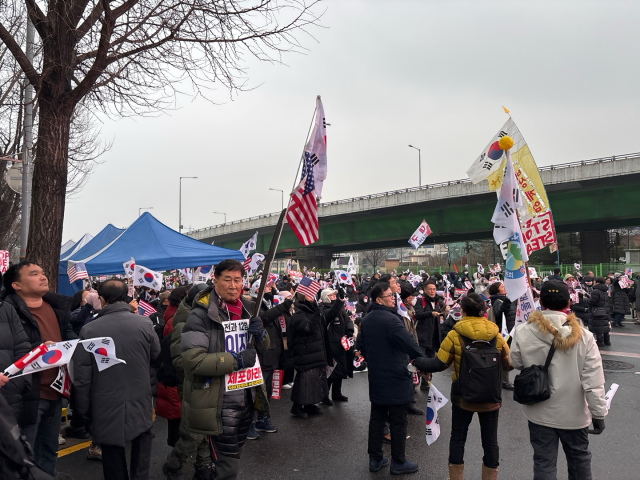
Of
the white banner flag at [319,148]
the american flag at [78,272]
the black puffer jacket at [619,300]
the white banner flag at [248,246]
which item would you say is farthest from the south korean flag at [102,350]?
the black puffer jacket at [619,300]

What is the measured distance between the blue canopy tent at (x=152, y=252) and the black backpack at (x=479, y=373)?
27.4ft

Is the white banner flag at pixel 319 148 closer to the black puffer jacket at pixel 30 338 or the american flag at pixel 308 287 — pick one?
the american flag at pixel 308 287

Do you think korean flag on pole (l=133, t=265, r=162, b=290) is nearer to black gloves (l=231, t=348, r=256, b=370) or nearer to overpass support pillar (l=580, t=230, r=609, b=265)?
black gloves (l=231, t=348, r=256, b=370)

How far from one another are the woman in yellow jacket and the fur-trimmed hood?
511 millimetres

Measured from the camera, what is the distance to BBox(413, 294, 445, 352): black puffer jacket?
7758 mm

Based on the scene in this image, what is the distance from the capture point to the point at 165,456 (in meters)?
5.32

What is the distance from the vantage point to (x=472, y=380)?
405 centimetres

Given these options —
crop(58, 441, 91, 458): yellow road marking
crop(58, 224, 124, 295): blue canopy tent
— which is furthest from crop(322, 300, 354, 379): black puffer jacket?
crop(58, 224, 124, 295): blue canopy tent

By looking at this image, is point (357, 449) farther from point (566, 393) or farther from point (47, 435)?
point (47, 435)

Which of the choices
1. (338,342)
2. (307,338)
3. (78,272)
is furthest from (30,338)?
(78,272)

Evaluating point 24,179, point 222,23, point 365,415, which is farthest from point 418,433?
point 24,179

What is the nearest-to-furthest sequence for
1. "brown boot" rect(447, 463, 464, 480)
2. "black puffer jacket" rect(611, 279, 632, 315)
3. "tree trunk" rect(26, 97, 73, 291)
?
"brown boot" rect(447, 463, 464, 480) < "tree trunk" rect(26, 97, 73, 291) < "black puffer jacket" rect(611, 279, 632, 315)

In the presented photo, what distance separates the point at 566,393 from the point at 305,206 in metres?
2.55

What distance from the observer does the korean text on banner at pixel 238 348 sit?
11.6ft
